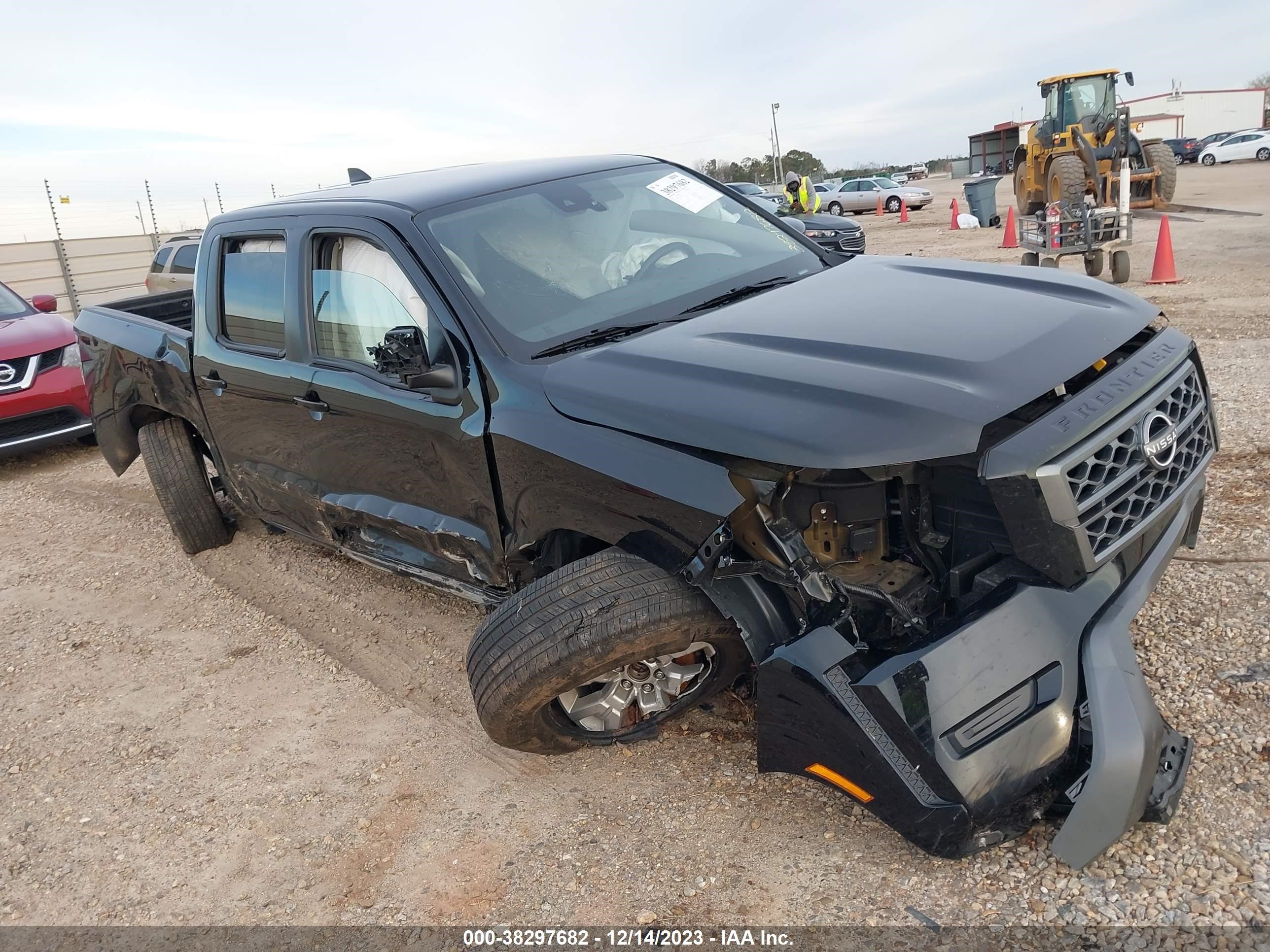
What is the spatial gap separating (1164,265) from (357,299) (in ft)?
31.9

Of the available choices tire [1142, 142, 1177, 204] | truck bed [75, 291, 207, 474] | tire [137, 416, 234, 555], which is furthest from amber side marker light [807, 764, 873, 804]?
tire [1142, 142, 1177, 204]

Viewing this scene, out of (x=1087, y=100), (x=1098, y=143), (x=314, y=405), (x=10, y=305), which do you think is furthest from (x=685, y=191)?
(x=1087, y=100)

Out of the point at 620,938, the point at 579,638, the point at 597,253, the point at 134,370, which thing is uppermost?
the point at 597,253

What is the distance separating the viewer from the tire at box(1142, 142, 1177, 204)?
Answer: 15656 millimetres

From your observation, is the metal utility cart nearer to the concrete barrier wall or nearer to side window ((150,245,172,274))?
side window ((150,245,172,274))

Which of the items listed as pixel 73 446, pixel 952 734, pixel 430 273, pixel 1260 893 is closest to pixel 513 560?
pixel 430 273

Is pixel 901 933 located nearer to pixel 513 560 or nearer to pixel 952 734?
pixel 952 734

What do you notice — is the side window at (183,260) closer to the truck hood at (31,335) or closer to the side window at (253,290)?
the truck hood at (31,335)

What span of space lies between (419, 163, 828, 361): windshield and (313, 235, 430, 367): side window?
204mm

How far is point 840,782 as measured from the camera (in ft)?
7.23

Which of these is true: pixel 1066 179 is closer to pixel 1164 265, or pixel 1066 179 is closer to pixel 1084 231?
pixel 1084 231

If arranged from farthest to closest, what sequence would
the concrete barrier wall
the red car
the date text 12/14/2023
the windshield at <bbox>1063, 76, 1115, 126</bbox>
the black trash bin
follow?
1. the concrete barrier wall
2. the black trash bin
3. the windshield at <bbox>1063, 76, 1115, 126</bbox>
4. the red car
5. the date text 12/14/2023

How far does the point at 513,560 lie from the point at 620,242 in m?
1.22

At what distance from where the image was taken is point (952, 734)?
6.69 feet
